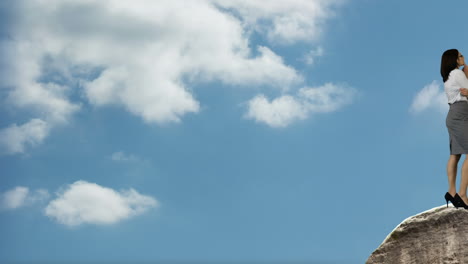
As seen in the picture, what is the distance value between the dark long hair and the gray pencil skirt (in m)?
0.61

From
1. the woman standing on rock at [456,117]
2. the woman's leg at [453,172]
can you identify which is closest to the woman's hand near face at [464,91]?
the woman standing on rock at [456,117]

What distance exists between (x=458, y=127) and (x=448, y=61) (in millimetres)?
1218

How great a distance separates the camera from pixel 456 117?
10094 millimetres

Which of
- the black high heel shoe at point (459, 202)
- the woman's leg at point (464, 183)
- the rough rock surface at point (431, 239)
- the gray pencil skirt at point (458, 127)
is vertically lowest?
the rough rock surface at point (431, 239)

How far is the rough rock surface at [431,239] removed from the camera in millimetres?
10180

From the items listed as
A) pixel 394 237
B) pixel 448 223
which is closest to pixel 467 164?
pixel 448 223

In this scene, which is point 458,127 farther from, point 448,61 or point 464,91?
point 448,61

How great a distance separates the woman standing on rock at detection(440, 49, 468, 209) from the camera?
32.9ft

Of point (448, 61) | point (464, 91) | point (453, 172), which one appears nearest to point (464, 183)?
point (453, 172)

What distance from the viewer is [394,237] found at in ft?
34.6

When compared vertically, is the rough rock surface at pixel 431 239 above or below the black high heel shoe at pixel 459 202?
below

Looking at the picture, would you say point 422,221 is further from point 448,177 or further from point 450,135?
point 450,135

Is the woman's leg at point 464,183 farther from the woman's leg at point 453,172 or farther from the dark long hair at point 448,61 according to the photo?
the dark long hair at point 448,61

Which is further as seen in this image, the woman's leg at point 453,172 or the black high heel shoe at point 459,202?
the woman's leg at point 453,172
